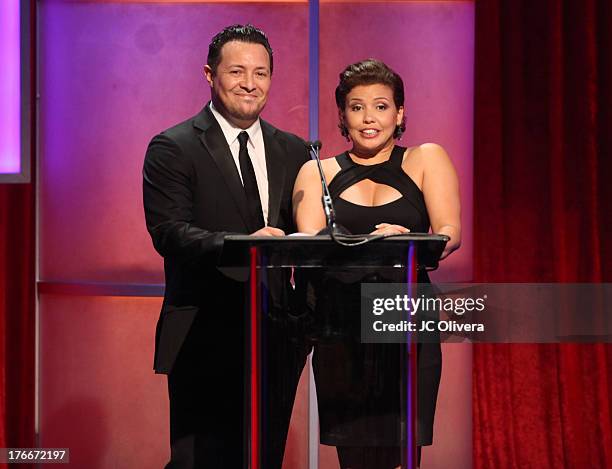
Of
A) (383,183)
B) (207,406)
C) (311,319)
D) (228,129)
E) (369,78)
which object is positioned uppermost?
(369,78)

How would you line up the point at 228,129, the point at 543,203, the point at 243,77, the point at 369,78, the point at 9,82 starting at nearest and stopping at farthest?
1. the point at 369,78
2. the point at 243,77
3. the point at 228,129
4. the point at 9,82
5. the point at 543,203

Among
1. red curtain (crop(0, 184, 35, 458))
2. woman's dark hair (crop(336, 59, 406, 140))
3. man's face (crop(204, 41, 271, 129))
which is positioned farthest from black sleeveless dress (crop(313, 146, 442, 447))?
red curtain (crop(0, 184, 35, 458))

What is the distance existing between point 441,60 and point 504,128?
45cm

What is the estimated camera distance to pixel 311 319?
2.15m

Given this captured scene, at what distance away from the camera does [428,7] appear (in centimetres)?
425

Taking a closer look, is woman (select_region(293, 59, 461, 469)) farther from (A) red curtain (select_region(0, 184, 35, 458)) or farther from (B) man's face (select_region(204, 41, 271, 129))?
(A) red curtain (select_region(0, 184, 35, 458))

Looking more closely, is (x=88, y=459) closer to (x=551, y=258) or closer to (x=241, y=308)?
(x=241, y=308)

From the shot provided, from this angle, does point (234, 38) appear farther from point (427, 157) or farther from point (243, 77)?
point (427, 157)

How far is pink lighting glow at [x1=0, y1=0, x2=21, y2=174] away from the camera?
3.54 meters

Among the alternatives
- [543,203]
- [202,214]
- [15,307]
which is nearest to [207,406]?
[202,214]

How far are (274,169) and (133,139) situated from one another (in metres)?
1.67

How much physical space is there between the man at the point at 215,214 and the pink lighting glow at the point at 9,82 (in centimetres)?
93

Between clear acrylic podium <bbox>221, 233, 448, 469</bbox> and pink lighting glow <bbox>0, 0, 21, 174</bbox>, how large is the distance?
174 centimetres

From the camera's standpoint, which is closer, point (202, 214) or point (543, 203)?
point (202, 214)
